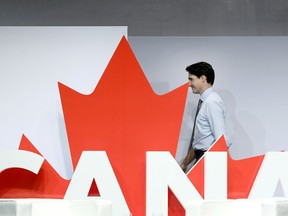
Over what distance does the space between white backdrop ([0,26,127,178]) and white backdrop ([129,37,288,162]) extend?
0.91 meters

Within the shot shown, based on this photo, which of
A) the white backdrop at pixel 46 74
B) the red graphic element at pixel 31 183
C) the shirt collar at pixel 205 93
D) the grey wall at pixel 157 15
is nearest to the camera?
the red graphic element at pixel 31 183

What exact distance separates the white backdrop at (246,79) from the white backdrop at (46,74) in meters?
0.91

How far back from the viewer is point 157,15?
554 cm

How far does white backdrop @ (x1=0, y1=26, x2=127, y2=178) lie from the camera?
4.60 m

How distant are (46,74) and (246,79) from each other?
1.96 meters

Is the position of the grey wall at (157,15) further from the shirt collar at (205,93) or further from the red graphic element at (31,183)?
the red graphic element at (31,183)

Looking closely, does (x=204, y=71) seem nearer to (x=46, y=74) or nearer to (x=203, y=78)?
(x=203, y=78)

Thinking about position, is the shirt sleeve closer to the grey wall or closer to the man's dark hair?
the man's dark hair

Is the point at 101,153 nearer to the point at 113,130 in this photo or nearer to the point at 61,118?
the point at 113,130

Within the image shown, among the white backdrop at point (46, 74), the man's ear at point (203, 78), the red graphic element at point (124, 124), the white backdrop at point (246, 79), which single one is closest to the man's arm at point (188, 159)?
the white backdrop at point (246, 79)

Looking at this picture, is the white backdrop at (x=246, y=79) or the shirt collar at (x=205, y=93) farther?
the white backdrop at (x=246, y=79)

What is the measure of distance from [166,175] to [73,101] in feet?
2.85

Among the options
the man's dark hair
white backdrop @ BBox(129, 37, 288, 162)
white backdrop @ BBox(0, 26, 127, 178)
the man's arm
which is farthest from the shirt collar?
white backdrop @ BBox(0, 26, 127, 178)

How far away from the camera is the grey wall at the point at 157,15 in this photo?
5.50 meters
